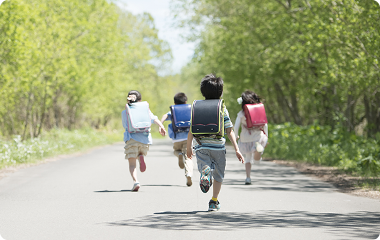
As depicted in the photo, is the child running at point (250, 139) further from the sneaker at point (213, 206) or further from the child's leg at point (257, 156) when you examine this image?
the sneaker at point (213, 206)

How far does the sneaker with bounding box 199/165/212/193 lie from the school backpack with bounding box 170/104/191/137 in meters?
3.68

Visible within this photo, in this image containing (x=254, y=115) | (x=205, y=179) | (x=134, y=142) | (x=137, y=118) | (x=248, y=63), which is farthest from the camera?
(x=248, y=63)

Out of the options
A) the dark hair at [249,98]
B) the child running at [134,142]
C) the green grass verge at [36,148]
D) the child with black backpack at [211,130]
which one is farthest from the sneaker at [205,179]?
the green grass verge at [36,148]

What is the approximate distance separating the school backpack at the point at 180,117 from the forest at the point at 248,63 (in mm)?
4675

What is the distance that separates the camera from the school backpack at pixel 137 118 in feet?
32.7

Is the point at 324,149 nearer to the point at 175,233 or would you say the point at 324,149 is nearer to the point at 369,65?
the point at 369,65

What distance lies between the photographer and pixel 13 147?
1625cm

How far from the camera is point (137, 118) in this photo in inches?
393

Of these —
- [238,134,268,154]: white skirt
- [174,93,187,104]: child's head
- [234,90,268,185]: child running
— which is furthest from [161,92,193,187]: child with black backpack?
[238,134,268,154]: white skirt

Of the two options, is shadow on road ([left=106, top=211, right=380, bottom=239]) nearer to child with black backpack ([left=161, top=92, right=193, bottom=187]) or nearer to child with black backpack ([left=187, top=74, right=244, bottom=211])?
child with black backpack ([left=187, top=74, right=244, bottom=211])

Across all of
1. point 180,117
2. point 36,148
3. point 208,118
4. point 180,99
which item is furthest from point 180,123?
point 36,148

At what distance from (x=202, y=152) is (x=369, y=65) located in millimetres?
7265

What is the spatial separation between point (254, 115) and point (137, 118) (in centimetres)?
258

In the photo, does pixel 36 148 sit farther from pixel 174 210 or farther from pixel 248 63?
pixel 248 63
